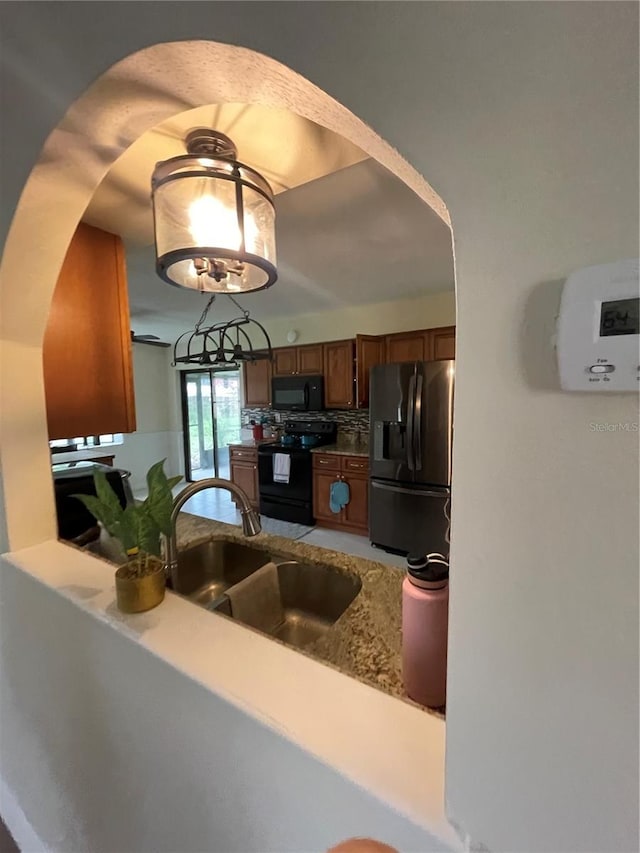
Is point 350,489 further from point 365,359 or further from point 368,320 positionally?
point 368,320

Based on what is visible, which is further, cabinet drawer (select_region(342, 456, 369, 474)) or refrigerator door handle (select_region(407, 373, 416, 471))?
cabinet drawer (select_region(342, 456, 369, 474))

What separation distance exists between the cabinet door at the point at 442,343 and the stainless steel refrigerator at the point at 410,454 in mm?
441

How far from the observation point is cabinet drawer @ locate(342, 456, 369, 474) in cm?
360

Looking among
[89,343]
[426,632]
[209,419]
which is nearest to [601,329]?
[426,632]

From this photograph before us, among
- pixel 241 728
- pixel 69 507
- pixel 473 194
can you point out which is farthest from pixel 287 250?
pixel 241 728

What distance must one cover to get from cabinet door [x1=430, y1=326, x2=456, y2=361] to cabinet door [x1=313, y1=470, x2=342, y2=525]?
1576 millimetres

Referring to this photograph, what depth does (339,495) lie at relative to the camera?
3658 mm

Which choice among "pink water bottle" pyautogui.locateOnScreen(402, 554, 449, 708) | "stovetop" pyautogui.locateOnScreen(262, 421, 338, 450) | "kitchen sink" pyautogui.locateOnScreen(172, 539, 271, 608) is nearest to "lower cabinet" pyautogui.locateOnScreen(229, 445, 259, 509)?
"stovetop" pyautogui.locateOnScreen(262, 421, 338, 450)

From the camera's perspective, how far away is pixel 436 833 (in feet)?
1.45

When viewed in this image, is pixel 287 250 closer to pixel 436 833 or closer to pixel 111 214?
pixel 111 214

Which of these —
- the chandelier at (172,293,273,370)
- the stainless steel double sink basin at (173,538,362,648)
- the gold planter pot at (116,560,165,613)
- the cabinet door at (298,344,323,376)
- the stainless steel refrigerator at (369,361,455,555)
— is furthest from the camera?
the cabinet door at (298,344,323,376)

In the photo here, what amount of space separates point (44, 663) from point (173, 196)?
1.41 metres

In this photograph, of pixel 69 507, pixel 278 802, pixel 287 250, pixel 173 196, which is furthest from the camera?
pixel 287 250

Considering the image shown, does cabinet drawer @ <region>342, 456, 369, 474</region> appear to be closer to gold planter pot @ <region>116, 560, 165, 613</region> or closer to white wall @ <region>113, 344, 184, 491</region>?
gold planter pot @ <region>116, 560, 165, 613</region>
